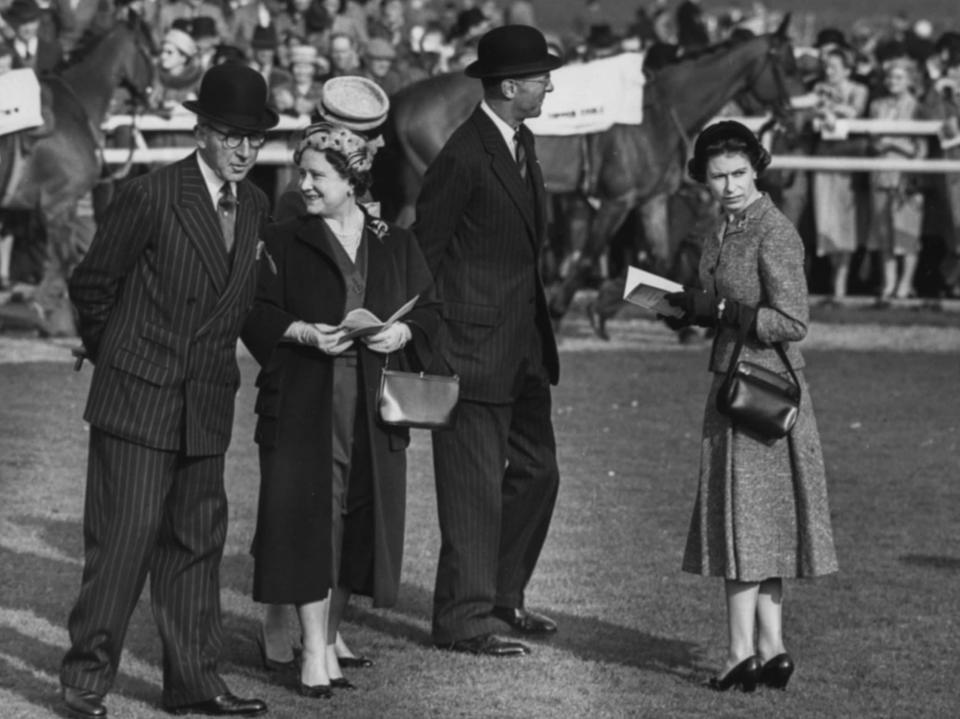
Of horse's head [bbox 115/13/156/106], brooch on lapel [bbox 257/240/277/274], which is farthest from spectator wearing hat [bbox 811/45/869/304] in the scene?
brooch on lapel [bbox 257/240/277/274]

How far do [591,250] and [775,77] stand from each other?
2365 mm

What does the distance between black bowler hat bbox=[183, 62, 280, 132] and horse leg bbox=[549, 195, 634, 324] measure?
10.4 metres

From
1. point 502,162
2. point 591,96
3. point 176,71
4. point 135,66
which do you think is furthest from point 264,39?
point 502,162

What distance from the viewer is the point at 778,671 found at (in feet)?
24.1

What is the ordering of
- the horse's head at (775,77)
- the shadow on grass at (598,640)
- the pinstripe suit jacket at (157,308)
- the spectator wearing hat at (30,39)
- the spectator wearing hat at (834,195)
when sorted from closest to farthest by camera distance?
the pinstripe suit jacket at (157,308) → the shadow on grass at (598,640) → the spectator wearing hat at (30,39) → the horse's head at (775,77) → the spectator wearing hat at (834,195)

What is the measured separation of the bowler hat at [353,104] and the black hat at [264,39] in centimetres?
1243

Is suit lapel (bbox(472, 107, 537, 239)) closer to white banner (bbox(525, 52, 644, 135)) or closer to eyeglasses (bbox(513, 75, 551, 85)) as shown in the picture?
eyeglasses (bbox(513, 75, 551, 85))

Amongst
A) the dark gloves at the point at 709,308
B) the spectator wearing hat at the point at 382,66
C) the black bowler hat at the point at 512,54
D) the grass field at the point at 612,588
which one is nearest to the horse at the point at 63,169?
the spectator wearing hat at the point at 382,66

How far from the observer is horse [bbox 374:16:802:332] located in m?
16.5

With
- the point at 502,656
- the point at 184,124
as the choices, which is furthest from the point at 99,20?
the point at 502,656

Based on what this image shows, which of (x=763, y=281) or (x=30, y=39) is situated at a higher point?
(x=30, y=39)

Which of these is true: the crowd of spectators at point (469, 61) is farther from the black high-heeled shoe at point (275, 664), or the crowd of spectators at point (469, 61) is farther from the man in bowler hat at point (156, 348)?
the man in bowler hat at point (156, 348)

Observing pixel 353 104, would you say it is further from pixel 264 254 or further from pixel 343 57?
pixel 343 57

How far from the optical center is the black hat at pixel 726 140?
7355 millimetres
